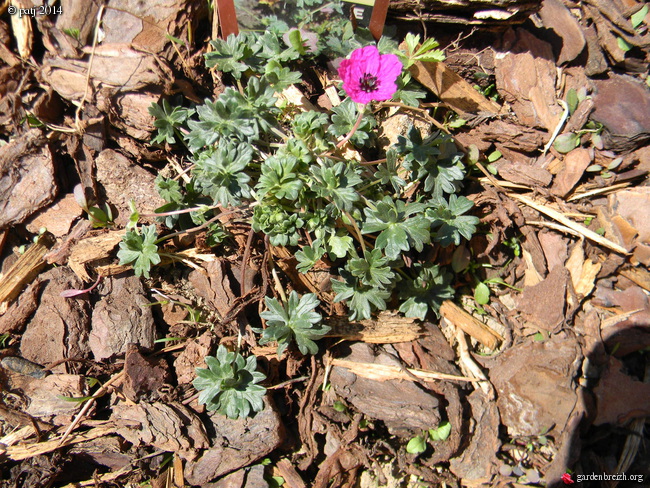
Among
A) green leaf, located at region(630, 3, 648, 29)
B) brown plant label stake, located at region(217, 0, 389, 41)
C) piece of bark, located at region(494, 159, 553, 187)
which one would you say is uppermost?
brown plant label stake, located at region(217, 0, 389, 41)

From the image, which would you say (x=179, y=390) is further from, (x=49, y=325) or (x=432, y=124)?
(x=432, y=124)

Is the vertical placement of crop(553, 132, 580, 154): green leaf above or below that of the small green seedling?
below

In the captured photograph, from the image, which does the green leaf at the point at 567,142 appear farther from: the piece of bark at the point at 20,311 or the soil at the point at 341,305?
the piece of bark at the point at 20,311

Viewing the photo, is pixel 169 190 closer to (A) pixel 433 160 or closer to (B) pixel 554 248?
(A) pixel 433 160

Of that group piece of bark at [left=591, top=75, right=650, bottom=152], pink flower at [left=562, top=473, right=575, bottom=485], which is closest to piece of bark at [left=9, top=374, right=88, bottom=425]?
pink flower at [left=562, top=473, right=575, bottom=485]

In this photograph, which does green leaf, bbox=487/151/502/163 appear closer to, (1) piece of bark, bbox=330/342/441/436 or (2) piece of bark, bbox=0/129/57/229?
(1) piece of bark, bbox=330/342/441/436

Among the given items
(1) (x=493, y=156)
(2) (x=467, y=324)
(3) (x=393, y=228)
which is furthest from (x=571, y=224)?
(3) (x=393, y=228)

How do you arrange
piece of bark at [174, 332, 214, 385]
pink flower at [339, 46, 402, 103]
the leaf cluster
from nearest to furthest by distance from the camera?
pink flower at [339, 46, 402, 103], the leaf cluster, piece of bark at [174, 332, 214, 385]

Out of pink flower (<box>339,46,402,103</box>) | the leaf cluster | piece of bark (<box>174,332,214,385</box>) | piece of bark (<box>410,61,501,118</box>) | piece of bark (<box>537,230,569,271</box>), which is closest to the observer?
pink flower (<box>339,46,402,103</box>)
